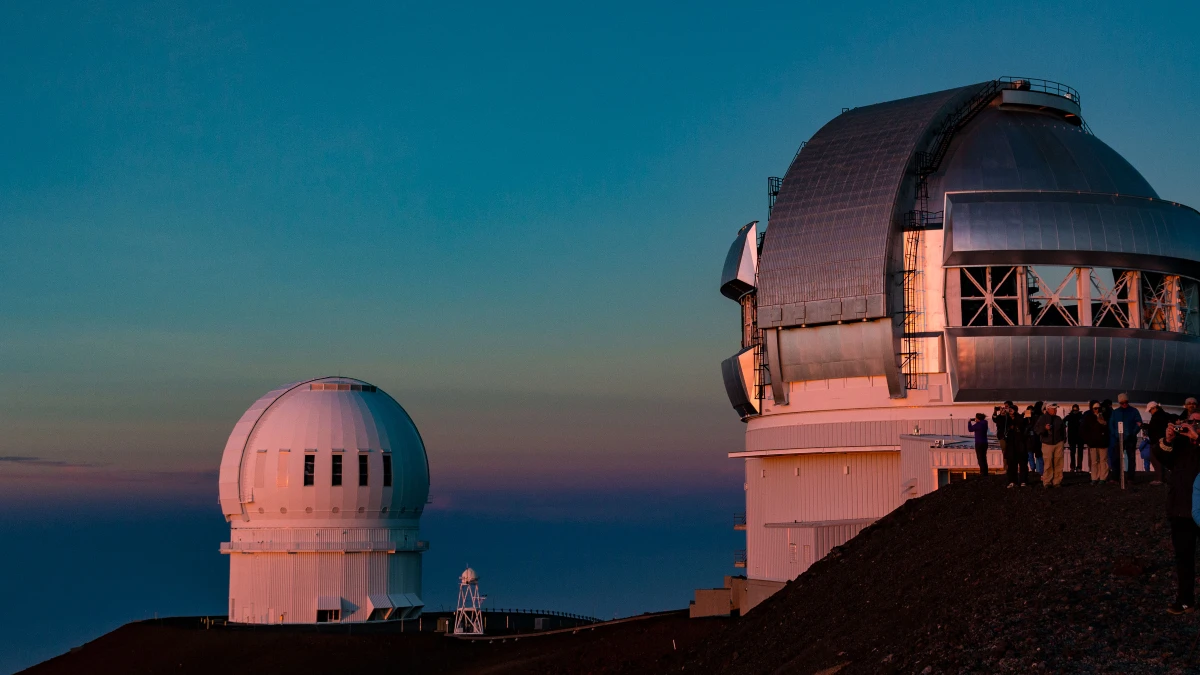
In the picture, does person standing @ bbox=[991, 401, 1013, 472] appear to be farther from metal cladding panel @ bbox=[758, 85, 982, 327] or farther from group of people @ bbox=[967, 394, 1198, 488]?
metal cladding panel @ bbox=[758, 85, 982, 327]

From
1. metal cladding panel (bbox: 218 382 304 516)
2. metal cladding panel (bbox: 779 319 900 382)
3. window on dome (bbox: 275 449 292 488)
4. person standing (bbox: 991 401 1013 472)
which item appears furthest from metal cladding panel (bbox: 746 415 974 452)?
metal cladding panel (bbox: 218 382 304 516)

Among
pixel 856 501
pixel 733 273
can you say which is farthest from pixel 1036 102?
pixel 856 501

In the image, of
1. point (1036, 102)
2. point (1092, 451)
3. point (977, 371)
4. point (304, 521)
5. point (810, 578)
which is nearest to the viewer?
point (1092, 451)

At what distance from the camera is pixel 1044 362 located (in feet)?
92.8

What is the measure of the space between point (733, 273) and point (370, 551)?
59.9ft

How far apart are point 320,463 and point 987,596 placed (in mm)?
31395

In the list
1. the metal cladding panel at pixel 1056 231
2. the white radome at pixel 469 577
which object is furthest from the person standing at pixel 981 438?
the white radome at pixel 469 577

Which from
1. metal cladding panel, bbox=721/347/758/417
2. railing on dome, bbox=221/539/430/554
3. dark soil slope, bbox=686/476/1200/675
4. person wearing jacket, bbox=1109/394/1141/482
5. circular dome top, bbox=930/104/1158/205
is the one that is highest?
circular dome top, bbox=930/104/1158/205

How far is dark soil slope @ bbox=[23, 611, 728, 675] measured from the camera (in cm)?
2816

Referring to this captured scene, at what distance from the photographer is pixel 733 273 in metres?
33.0

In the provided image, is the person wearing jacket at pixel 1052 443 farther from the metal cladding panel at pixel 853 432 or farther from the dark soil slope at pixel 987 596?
the metal cladding panel at pixel 853 432

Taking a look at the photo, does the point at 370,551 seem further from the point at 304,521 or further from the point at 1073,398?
the point at 1073,398

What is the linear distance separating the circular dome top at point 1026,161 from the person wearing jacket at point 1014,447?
9.67 meters

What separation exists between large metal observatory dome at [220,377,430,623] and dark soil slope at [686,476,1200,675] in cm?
2353
